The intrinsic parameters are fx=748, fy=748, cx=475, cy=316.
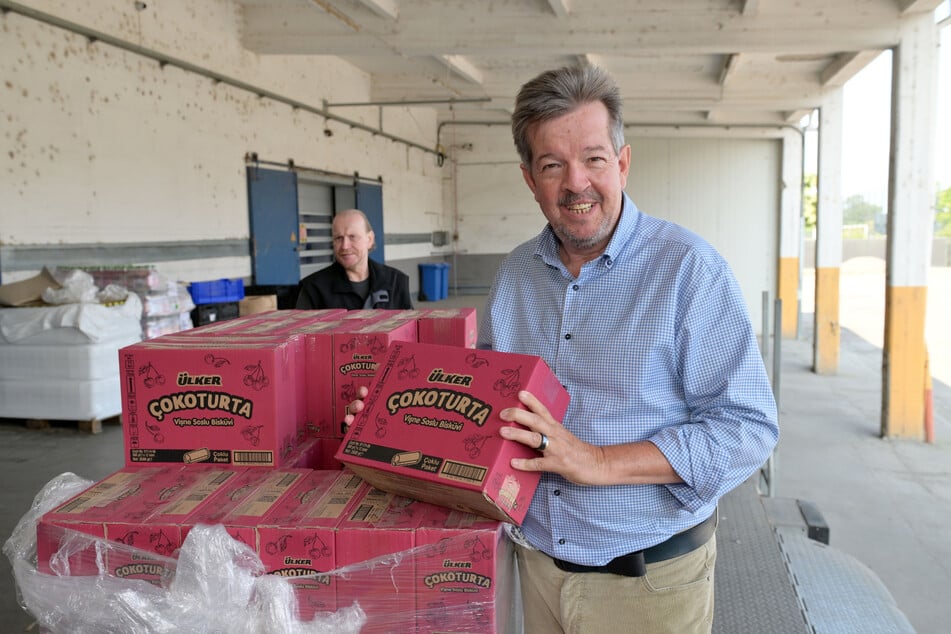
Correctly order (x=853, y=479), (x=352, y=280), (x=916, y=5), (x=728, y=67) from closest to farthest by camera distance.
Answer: (x=352, y=280), (x=853, y=479), (x=916, y=5), (x=728, y=67)

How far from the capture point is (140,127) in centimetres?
646

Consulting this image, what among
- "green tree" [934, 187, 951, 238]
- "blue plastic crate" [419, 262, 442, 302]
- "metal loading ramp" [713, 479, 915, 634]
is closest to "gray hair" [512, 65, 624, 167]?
"metal loading ramp" [713, 479, 915, 634]

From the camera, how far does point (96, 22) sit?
589 cm

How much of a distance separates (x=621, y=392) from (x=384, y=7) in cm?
583

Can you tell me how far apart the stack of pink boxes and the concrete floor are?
5.89 feet

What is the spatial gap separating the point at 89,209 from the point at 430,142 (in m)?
9.85

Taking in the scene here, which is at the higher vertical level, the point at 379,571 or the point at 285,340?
the point at 285,340

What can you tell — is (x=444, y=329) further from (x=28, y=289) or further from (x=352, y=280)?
(x=28, y=289)

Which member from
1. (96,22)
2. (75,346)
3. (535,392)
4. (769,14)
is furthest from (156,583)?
(769,14)

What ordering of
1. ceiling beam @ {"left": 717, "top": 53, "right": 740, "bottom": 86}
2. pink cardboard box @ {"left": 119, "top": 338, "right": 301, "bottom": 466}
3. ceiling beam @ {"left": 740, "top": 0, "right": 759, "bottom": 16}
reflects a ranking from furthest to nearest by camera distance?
ceiling beam @ {"left": 717, "top": 53, "right": 740, "bottom": 86}, ceiling beam @ {"left": 740, "top": 0, "right": 759, "bottom": 16}, pink cardboard box @ {"left": 119, "top": 338, "right": 301, "bottom": 466}

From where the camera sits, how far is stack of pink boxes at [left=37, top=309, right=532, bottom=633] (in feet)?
4.49

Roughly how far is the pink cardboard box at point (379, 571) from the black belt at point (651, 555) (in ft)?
1.17

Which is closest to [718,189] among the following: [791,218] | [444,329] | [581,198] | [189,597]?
[791,218]

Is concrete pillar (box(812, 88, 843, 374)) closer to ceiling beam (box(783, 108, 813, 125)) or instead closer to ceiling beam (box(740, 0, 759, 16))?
ceiling beam (box(783, 108, 813, 125))
